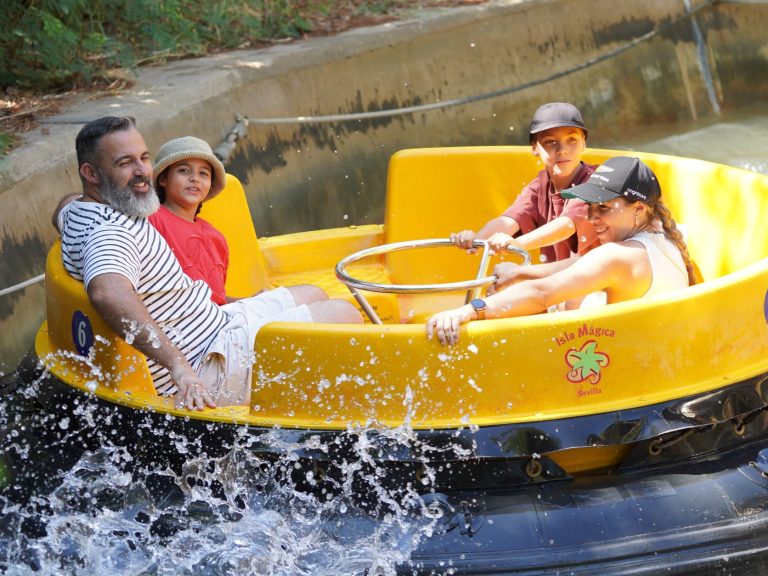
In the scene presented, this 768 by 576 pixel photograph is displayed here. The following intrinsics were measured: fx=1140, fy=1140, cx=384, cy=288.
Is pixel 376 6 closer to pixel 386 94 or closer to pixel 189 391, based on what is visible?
pixel 386 94

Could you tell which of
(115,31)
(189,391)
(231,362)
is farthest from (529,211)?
(115,31)

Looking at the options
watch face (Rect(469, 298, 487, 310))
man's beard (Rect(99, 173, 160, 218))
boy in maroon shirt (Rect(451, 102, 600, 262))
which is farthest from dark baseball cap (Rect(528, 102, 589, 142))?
man's beard (Rect(99, 173, 160, 218))

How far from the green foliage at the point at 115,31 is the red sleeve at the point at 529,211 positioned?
275cm

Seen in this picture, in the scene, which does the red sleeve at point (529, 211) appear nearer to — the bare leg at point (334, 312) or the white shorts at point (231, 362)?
the bare leg at point (334, 312)

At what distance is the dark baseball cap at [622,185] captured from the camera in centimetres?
323

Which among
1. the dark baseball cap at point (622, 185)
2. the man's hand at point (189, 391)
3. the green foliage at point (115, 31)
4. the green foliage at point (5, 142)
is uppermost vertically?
the green foliage at point (115, 31)

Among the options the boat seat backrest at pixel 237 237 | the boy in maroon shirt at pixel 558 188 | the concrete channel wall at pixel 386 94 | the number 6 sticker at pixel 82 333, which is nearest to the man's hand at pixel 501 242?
the boy in maroon shirt at pixel 558 188

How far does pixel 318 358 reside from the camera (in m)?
2.96

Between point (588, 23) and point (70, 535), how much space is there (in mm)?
7186

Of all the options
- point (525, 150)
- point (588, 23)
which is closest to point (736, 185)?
point (525, 150)

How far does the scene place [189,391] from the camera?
3049mm

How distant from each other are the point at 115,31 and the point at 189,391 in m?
4.76

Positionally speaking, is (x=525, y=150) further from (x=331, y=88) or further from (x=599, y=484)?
(x=331, y=88)

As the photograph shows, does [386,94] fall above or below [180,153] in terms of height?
below
